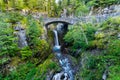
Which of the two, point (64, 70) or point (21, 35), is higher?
point (21, 35)

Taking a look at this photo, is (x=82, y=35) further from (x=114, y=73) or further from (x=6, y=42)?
(x=114, y=73)

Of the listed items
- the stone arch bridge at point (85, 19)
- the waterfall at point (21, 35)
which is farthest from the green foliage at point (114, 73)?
the stone arch bridge at point (85, 19)

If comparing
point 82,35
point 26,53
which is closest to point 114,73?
point 82,35

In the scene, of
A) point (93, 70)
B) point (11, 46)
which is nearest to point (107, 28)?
point (93, 70)

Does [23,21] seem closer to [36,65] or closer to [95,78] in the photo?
[36,65]

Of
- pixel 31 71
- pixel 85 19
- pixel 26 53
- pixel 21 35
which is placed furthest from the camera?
pixel 85 19

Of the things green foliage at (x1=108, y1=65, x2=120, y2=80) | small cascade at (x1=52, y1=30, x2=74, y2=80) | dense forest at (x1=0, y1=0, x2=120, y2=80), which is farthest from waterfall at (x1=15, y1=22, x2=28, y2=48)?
green foliage at (x1=108, y1=65, x2=120, y2=80)

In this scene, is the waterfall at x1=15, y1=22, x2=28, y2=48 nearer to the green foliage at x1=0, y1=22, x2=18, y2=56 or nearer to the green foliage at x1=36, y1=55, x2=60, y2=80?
the green foliage at x1=0, y1=22, x2=18, y2=56

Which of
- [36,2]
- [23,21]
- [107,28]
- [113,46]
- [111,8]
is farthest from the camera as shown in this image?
[36,2]

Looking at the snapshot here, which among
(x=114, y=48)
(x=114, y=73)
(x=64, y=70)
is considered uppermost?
(x=114, y=48)

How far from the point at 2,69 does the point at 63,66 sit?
32.9ft

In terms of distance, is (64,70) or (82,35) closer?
(64,70)

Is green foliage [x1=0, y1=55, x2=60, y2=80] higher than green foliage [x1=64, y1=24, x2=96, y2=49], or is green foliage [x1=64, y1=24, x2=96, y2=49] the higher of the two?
green foliage [x1=64, y1=24, x2=96, y2=49]

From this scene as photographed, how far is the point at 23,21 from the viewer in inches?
1714
